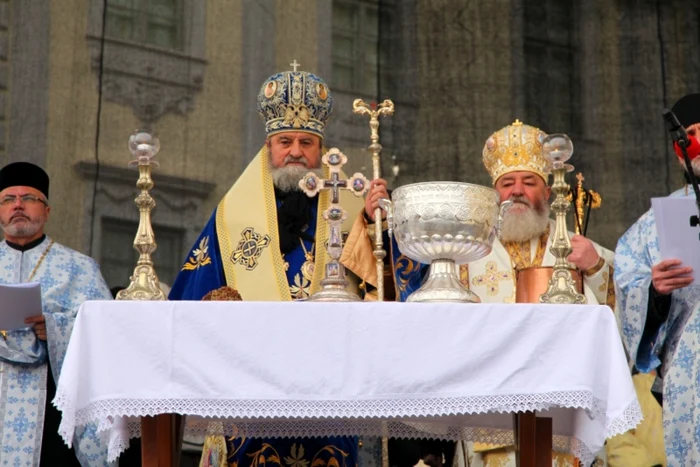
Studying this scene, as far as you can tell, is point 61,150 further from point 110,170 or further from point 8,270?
point 8,270

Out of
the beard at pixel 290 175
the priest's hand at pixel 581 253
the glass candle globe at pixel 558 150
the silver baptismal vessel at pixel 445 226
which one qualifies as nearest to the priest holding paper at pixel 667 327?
the priest's hand at pixel 581 253

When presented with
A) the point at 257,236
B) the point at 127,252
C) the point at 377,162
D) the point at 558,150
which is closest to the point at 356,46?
the point at 127,252

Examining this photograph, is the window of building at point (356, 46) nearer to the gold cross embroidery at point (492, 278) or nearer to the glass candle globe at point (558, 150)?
the gold cross embroidery at point (492, 278)

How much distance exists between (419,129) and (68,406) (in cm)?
522

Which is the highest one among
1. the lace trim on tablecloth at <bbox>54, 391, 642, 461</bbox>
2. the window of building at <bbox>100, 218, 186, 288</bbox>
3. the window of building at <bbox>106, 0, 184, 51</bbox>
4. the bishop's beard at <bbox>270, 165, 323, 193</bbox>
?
the window of building at <bbox>106, 0, 184, 51</bbox>

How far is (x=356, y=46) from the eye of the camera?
9375mm

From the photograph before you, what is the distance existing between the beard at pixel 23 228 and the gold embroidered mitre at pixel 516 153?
2128mm

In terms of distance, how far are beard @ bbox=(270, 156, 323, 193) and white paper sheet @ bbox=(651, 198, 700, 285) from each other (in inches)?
65.7

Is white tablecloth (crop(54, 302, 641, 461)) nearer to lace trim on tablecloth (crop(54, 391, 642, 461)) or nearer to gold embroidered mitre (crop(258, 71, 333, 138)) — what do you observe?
→ lace trim on tablecloth (crop(54, 391, 642, 461))

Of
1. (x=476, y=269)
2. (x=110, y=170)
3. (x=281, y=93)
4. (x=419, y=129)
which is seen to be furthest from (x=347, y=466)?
(x=419, y=129)

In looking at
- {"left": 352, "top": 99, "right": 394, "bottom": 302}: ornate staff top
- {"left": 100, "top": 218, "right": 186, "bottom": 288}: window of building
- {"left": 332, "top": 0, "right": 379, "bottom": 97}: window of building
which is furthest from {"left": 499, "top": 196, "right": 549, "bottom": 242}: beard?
{"left": 332, "top": 0, "right": 379, "bottom": 97}: window of building

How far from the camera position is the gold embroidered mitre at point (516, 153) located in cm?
694

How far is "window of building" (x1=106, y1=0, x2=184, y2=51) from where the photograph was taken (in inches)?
338

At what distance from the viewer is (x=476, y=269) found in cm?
682
